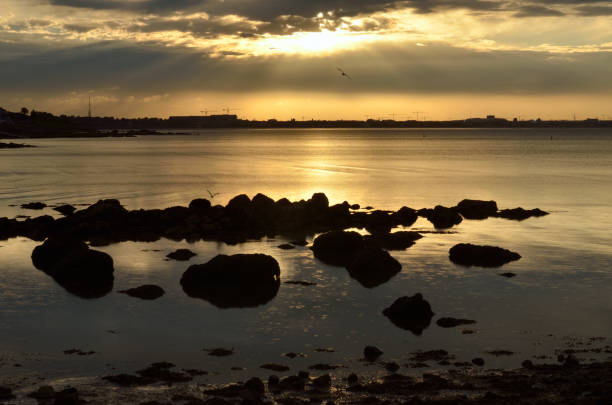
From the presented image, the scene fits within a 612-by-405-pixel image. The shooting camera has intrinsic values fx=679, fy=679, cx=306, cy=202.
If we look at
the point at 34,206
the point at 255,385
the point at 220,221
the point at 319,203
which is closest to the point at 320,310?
the point at 255,385

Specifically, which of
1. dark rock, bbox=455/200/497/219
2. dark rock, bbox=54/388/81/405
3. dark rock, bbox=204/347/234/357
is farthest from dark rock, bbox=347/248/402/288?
dark rock, bbox=455/200/497/219

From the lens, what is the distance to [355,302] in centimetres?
2297

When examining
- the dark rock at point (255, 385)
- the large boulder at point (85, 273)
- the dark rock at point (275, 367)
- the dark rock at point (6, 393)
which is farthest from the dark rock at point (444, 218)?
the dark rock at point (6, 393)

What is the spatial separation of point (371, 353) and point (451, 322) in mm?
3903

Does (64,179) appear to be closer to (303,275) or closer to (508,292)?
(303,275)

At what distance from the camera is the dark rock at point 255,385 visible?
1414cm

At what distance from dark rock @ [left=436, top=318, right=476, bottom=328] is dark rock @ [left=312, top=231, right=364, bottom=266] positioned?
10.5 metres

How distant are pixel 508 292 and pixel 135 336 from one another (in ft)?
42.6

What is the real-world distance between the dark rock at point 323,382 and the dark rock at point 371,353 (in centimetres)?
216

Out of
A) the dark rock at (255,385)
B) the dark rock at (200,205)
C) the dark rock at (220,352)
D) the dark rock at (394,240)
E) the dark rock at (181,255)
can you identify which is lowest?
the dark rock at (181,255)

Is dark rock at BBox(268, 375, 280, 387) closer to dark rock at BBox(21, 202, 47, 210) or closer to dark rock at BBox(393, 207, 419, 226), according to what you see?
A: dark rock at BBox(393, 207, 419, 226)

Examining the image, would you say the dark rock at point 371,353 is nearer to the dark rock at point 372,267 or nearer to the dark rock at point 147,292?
the dark rock at point 372,267

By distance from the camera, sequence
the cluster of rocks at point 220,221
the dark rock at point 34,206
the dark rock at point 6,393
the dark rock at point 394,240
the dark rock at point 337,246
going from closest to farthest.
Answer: the dark rock at point 6,393 → the dark rock at point 337,246 → the dark rock at point 394,240 → the cluster of rocks at point 220,221 → the dark rock at point 34,206

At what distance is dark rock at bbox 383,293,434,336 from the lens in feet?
65.4
